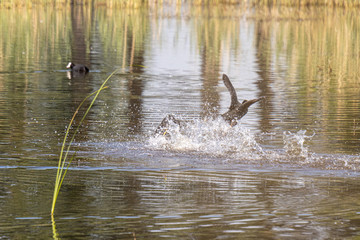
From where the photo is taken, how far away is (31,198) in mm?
7602

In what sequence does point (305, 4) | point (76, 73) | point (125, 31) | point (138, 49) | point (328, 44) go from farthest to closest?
point (305, 4) < point (125, 31) < point (328, 44) < point (138, 49) < point (76, 73)

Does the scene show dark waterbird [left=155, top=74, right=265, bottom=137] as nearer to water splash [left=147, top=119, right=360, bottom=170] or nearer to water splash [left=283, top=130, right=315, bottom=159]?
water splash [left=147, top=119, right=360, bottom=170]

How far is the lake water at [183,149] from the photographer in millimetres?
6883

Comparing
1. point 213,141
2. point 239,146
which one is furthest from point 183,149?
point 239,146

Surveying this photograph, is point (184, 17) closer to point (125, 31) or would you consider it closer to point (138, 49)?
point (125, 31)

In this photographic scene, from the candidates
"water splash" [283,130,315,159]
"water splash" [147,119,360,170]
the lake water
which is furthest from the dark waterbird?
"water splash" [283,130,315,159]

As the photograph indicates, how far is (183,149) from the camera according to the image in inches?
408

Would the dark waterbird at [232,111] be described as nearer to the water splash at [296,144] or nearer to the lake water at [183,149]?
the lake water at [183,149]

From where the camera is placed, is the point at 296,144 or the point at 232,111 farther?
the point at 296,144

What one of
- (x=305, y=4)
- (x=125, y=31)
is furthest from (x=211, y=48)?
(x=305, y=4)

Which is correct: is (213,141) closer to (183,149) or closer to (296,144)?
(183,149)

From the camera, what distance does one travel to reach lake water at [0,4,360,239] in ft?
22.6

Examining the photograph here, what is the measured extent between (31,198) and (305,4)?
4524 centimetres

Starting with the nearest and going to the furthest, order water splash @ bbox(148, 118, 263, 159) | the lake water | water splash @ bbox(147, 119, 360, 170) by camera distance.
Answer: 1. the lake water
2. water splash @ bbox(147, 119, 360, 170)
3. water splash @ bbox(148, 118, 263, 159)
